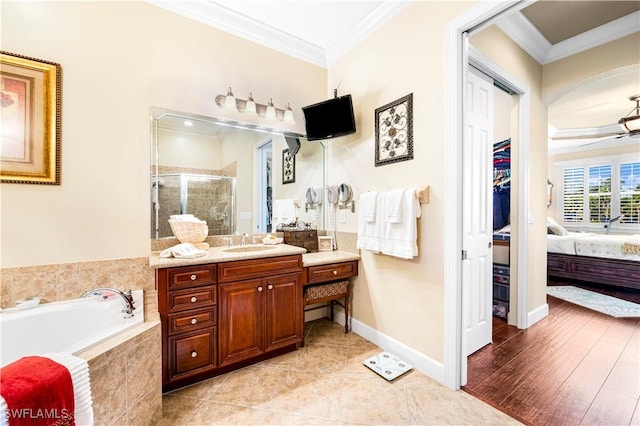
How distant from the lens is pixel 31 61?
1686 mm

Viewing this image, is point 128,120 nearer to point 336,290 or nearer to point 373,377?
point 336,290

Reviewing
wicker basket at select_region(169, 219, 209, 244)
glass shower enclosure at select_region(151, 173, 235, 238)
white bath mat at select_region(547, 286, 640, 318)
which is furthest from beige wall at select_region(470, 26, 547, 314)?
wicker basket at select_region(169, 219, 209, 244)

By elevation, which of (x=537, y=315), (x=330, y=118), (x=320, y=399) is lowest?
(x=320, y=399)

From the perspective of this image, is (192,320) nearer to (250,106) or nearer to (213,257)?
(213,257)

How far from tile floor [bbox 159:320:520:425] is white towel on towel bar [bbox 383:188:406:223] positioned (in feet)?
3.91

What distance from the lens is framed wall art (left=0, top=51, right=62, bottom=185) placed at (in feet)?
5.32

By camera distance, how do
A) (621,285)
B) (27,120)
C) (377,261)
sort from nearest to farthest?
1. (27,120)
2. (377,261)
3. (621,285)

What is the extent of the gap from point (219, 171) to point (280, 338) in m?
1.61

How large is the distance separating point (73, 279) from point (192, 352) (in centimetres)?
97

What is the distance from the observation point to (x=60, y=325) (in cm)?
161

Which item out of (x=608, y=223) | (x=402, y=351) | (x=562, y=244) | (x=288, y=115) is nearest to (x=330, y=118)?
(x=288, y=115)

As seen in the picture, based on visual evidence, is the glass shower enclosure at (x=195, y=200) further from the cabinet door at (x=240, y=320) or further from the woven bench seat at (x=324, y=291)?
the woven bench seat at (x=324, y=291)

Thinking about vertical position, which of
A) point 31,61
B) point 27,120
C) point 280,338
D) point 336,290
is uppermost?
point 31,61

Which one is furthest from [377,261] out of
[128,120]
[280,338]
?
[128,120]
